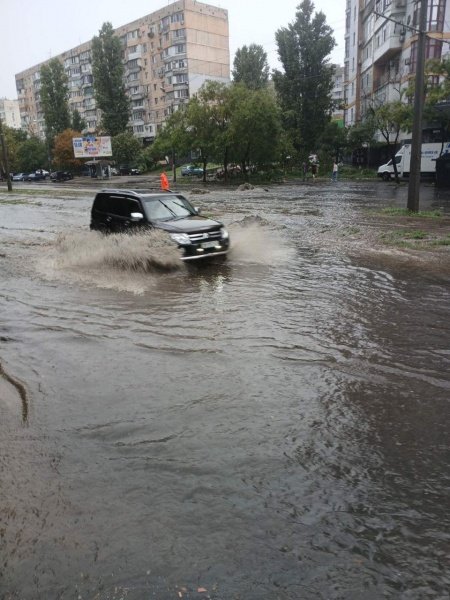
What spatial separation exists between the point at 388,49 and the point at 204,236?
41.6 m

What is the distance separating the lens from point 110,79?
7681 cm

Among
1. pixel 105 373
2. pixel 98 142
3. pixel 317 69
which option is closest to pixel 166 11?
pixel 98 142

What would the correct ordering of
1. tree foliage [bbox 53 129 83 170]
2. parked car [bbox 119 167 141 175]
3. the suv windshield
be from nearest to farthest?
1. the suv windshield
2. parked car [bbox 119 167 141 175]
3. tree foliage [bbox 53 129 83 170]

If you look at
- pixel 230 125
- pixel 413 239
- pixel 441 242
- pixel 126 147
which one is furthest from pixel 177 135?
pixel 441 242

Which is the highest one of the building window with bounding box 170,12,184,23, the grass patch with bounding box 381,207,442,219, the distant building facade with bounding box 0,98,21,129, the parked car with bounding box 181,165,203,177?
Answer: the building window with bounding box 170,12,184,23

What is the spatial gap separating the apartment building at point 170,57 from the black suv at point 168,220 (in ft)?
234

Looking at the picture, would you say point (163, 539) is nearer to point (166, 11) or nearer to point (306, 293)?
point (306, 293)

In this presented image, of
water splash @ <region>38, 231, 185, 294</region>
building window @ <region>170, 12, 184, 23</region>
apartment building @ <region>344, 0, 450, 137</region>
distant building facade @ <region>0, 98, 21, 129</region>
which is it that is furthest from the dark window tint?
distant building facade @ <region>0, 98, 21, 129</region>

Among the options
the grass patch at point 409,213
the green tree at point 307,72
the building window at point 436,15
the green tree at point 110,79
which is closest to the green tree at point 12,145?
the green tree at point 110,79

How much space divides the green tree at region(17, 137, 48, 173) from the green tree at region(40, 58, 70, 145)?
330cm

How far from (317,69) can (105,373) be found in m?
51.7

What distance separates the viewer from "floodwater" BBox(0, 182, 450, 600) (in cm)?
287

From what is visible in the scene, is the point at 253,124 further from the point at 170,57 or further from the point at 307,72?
the point at 170,57

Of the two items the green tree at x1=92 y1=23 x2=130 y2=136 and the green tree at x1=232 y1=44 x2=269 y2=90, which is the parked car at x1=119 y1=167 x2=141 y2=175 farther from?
the green tree at x1=232 y1=44 x2=269 y2=90
